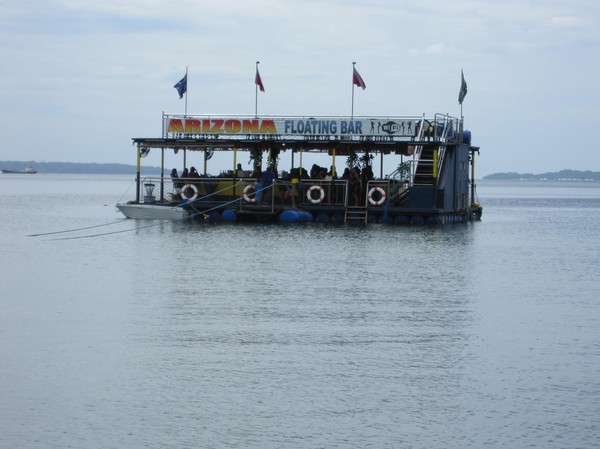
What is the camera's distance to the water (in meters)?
12.2

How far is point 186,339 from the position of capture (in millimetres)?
17406

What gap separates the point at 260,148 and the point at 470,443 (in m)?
40.6

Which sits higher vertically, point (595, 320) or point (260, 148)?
point (260, 148)

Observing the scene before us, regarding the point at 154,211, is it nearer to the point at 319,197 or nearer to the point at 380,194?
the point at 319,197

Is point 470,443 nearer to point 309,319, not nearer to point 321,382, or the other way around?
point 321,382

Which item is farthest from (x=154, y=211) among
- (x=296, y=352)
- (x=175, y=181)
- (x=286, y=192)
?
(x=296, y=352)

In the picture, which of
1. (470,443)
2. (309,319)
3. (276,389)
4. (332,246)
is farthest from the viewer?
(332,246)

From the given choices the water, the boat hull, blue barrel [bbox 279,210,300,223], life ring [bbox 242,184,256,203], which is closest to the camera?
the water

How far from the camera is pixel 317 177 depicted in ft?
165

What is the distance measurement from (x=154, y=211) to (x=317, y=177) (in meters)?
7.60

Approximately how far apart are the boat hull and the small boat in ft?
0.15

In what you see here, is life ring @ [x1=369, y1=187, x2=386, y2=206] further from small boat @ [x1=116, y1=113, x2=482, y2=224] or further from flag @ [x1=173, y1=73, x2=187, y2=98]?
flag @ [x1=173, y1=73, x2=187, y2=98]

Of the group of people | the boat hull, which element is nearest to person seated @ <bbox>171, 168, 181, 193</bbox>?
the group of people

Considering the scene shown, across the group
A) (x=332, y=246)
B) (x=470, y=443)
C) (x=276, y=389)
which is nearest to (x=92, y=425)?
(x=276, y=389)
